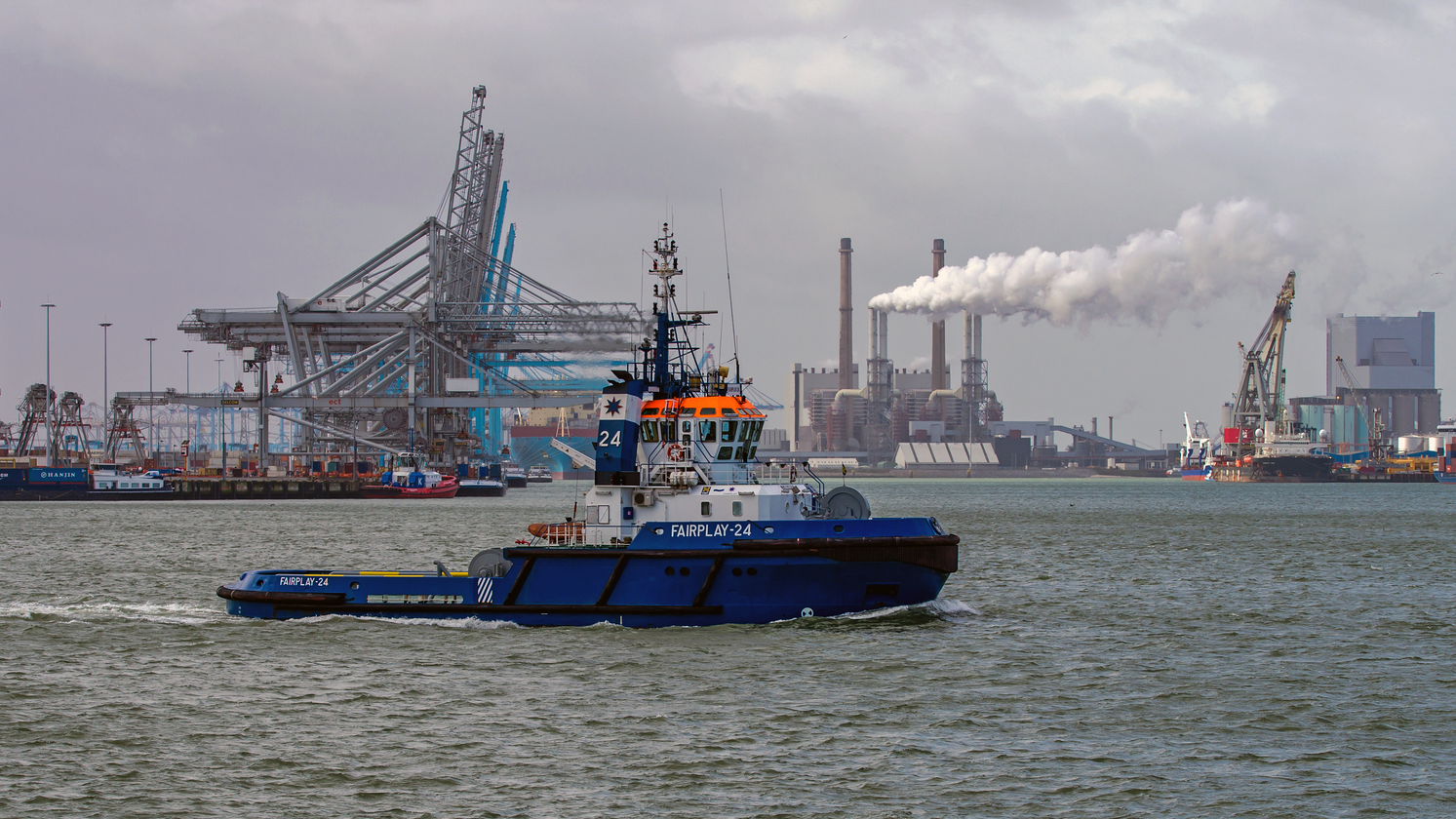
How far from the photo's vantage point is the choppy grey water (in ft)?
44.4

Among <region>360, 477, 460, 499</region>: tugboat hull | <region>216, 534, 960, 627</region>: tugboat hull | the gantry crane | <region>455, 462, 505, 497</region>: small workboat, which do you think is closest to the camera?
<region>216, 534, 960, 627</region>: tugboat hull

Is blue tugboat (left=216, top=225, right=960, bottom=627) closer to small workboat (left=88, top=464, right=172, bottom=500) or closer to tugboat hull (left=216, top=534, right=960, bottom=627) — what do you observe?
tugboat hull (left=216, top=534, right=960, bottom=627)

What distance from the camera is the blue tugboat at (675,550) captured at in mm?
21516

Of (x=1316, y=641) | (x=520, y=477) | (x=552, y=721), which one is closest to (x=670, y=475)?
(x=552, y=721)

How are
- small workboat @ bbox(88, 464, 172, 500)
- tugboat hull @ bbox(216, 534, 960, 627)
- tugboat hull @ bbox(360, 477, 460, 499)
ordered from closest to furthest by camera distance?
tugboat hull @ bbox(216, 534, 960, 627)
small workboat @ bbox(88, 464, 172, 500)
tugboat hull @ bbox(360, 477, 460, 499)

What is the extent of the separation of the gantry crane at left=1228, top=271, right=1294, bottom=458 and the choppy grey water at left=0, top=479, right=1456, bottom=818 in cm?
14644

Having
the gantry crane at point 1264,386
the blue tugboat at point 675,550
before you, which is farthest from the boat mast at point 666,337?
the gantry crane at point 1264,386

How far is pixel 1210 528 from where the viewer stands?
211ft

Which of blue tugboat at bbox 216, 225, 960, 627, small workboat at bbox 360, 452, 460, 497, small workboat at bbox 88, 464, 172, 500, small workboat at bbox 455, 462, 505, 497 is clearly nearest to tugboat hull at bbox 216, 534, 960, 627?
blue tugboat at bbox 216, 225, 960, 627

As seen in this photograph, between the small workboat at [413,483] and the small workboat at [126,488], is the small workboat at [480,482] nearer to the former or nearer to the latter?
the small workboat at [413,483]

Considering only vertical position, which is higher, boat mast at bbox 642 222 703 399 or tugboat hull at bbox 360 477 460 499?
boat mast at bbox 642 222 703 399

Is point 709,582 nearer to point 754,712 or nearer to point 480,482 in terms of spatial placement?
point 754,712

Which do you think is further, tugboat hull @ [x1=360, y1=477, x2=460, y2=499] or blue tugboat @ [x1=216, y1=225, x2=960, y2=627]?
tugboat hull @ [x1=360, y1=477, x2=460, y2=499]

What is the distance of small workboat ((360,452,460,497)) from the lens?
10262 centimetres
